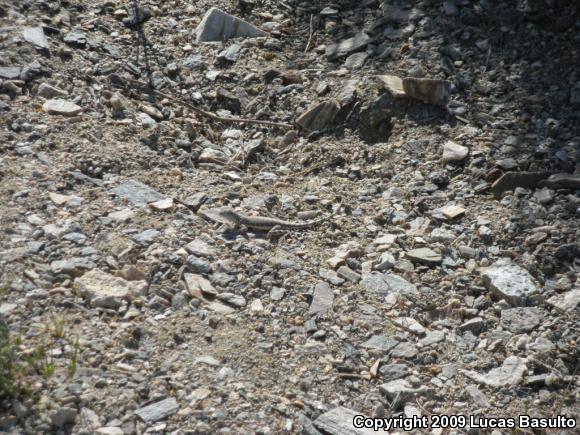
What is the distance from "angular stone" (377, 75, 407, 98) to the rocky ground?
0.02 m

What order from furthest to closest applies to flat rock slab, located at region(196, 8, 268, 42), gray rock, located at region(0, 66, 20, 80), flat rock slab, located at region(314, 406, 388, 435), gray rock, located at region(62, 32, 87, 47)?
flat rock slab, located at region(196, 8, 268, 42), gray rock, located at region(62, 32, 87, 47), gray rock, located at region(0, 66, 20, 80), flat rock slab, located at region(314, 406, 388, 435)

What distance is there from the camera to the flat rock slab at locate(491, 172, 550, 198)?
3.82 metres

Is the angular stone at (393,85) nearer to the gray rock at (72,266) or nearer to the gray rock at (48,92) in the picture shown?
the gray rock at (48,92)

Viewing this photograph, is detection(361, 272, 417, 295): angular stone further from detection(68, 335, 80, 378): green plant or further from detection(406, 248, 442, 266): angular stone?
detection(68, 335, 80, 378): green plant

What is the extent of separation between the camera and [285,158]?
414 cm

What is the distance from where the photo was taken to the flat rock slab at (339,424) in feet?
9.00

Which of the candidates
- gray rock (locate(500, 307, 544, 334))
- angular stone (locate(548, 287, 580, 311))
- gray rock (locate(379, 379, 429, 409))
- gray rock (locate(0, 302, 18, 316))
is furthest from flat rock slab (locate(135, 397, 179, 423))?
angular stone (locate(548, 287, 580, 311))

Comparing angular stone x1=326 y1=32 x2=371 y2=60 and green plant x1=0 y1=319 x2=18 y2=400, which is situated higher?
angular stone x1=326 y1=32 x2=371 y2=60

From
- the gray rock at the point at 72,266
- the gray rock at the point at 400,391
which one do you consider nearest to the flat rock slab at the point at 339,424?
the gray rock at the point at 400,391

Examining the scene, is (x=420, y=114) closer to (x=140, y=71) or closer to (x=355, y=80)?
(x=355, y=80)

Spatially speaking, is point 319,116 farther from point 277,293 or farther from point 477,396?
point 477,396

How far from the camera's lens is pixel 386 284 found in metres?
3.39

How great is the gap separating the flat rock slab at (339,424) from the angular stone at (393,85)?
196 cm

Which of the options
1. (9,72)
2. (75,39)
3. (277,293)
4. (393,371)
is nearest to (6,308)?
(277,293)
